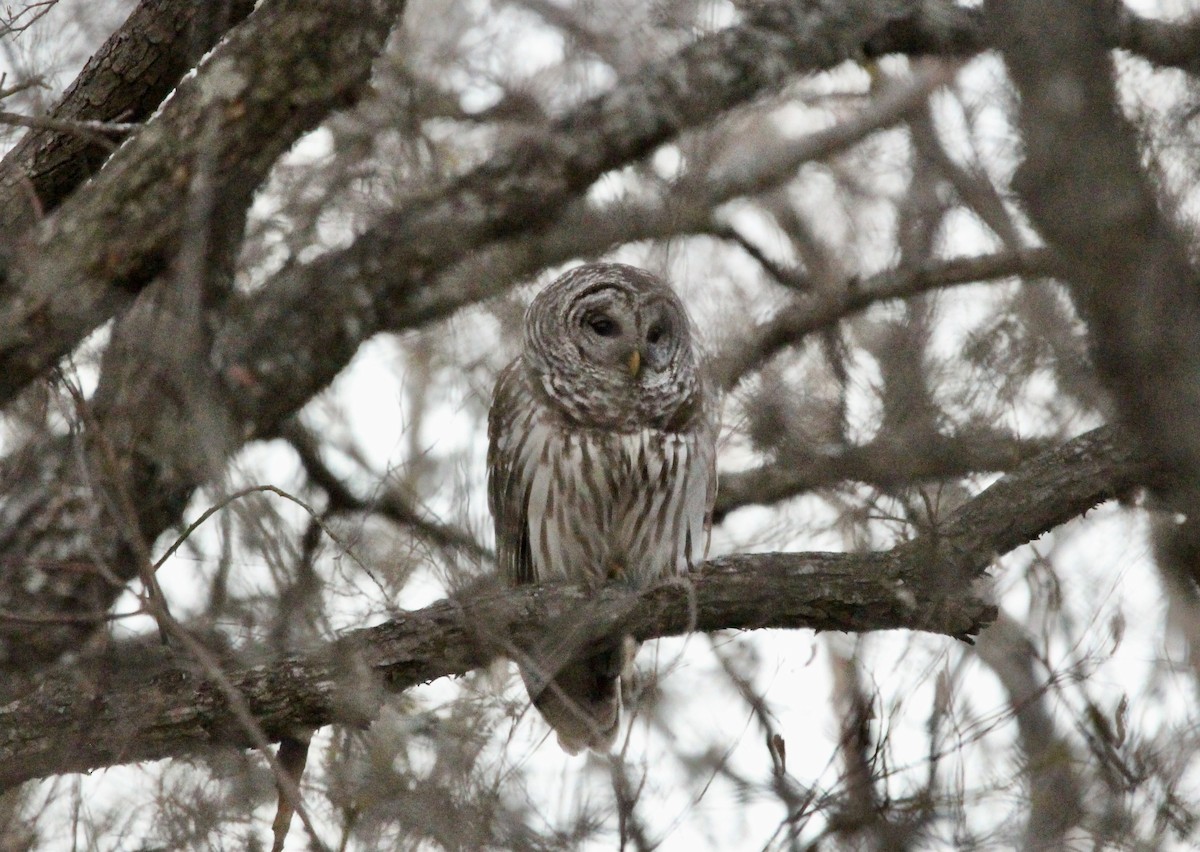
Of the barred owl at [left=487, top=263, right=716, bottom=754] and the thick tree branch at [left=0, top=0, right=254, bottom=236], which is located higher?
the thick tree branch at [left=0, top=0, right=254, bottom=236]

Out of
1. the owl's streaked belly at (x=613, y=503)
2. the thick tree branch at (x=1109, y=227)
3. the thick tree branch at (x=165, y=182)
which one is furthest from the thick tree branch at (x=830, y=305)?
the thick tree branch at (x=1109, y=227)

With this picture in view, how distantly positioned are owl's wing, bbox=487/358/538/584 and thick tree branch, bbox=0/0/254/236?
5.23ft

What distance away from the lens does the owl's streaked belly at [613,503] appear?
500 cm

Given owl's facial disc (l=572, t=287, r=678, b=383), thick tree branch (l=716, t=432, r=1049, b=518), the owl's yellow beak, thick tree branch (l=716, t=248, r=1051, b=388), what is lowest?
thick tree branch (l=716, t=432, r=1049, b=518)

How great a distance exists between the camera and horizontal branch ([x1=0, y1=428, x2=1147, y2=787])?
3.64 meters

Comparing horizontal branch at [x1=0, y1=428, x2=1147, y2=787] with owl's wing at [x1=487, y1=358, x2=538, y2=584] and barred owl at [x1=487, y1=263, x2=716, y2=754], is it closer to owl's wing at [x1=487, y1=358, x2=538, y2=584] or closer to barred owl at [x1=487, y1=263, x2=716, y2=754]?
barred owl at [x1=487, y1=263, x2=716, y2=754]

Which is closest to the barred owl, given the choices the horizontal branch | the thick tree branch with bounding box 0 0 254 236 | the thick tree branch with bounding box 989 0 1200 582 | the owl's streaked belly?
the owl's streaked belly

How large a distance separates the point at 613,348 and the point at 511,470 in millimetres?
606

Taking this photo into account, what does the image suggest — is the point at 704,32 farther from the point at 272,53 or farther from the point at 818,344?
the point at 272,53

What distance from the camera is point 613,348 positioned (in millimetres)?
5312

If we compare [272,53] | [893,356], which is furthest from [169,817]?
[272,53]

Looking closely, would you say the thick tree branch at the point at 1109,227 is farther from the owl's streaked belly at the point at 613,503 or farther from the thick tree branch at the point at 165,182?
the thick tree branch at the point at 165,182

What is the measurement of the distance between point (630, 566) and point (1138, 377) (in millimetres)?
3258

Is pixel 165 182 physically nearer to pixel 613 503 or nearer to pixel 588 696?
pixel 613 503
